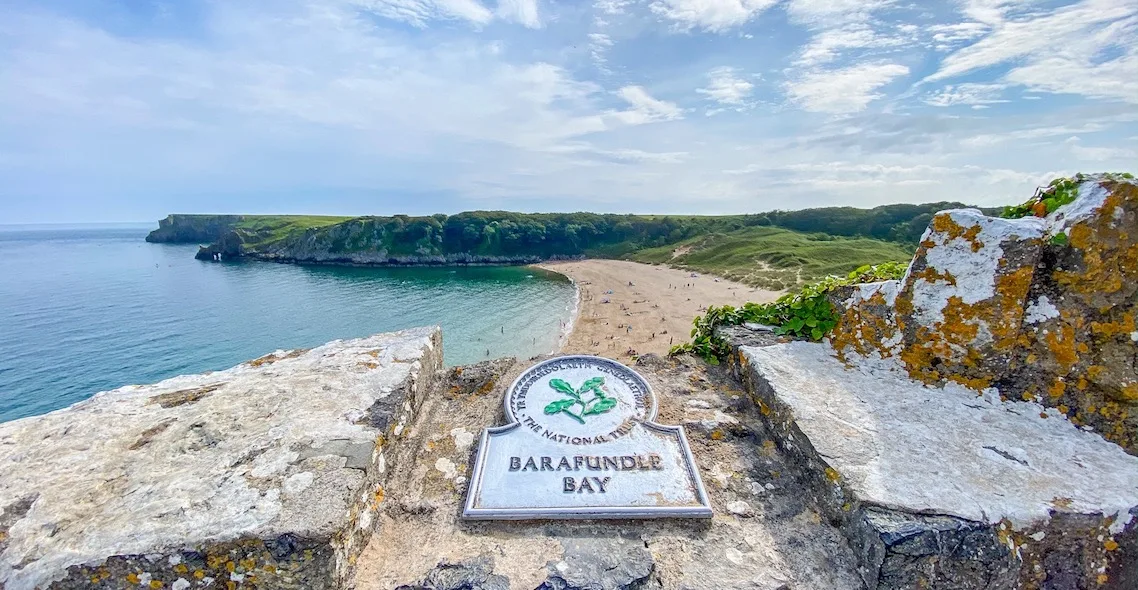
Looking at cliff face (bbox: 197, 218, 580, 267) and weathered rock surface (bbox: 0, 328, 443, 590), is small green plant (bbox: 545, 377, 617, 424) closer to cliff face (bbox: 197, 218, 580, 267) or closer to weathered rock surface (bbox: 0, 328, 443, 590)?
weathered rock surface (bbox: 0, 328, 443, 590)

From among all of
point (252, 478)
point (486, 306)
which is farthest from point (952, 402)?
point (486, 306)

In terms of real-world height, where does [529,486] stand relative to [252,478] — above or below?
below

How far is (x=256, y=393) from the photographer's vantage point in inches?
161

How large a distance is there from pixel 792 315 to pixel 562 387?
2.74 metres

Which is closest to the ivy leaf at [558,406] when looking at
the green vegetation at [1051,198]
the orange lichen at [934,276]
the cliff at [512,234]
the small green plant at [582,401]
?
the small green plant at [582,401]

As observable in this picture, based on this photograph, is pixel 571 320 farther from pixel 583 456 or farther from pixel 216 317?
pixel 583 456

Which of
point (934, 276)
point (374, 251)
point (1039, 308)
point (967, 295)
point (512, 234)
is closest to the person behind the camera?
point (1039, 308)

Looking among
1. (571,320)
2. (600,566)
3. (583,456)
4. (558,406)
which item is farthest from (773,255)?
(600,566)

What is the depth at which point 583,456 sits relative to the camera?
3.72m

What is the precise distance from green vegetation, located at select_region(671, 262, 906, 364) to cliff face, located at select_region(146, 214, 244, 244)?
17087cm

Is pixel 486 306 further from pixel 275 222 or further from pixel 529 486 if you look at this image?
pixel 275 222

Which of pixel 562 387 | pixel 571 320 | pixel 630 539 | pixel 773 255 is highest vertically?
pixel 562 387

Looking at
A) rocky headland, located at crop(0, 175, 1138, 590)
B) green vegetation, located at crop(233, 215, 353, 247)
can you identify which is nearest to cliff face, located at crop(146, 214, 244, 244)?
green vegetation, located at crop(233, 215, 353, 247)

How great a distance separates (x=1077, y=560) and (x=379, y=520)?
4187mm
